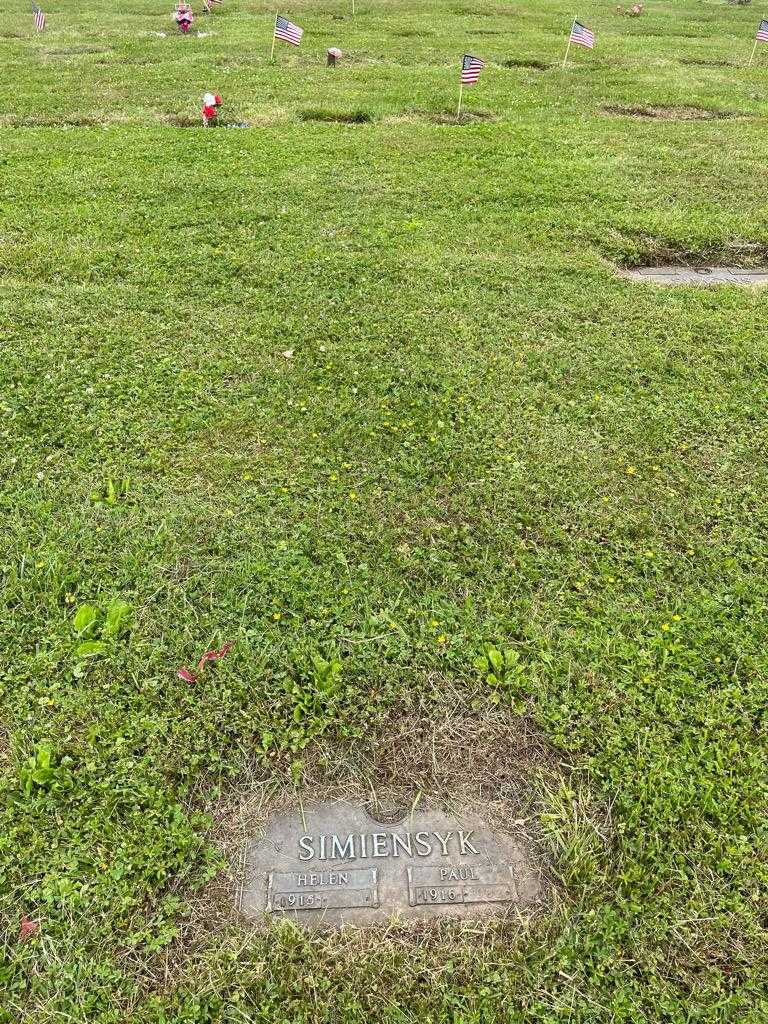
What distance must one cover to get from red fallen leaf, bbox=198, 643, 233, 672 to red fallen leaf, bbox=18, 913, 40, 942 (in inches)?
46.2

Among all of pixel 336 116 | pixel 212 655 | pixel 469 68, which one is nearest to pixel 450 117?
pixel 469 68

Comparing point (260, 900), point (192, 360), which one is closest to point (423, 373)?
point (192, 360)

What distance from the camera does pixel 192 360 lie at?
5281 millimetres

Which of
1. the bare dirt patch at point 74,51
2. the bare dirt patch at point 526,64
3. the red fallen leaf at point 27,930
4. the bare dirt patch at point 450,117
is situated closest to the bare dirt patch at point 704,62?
the bare dirt patch at point 526,64

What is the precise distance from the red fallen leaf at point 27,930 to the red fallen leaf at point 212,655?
1174 mm

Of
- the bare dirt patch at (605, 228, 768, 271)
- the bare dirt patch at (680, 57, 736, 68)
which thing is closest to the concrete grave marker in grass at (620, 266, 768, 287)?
the bare dirt patch at (605, 228, 768, 271)

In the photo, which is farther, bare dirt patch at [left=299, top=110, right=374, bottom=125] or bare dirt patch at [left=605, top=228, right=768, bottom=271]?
bare dirt patch at [left=299, top=110, right=374, bottom=125]

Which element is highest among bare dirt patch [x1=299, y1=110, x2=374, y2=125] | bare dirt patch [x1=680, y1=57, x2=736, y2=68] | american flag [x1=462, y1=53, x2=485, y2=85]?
bare dirt patch [x1=680, y1=57, x2=736, y2=68]

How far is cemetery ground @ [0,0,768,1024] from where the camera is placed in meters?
2.48

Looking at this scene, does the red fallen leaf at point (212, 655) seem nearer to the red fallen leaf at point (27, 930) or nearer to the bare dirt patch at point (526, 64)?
the red fallen leaf at point (27, 930)

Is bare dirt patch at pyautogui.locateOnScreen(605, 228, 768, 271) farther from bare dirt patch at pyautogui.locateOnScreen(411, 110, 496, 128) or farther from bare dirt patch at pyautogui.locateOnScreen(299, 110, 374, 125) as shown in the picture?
bare dirt patch at pyautogui.locateOnScreen(299, 110, 374, 125)

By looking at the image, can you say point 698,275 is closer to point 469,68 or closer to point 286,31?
point 469,68

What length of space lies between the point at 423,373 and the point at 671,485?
6.61ft

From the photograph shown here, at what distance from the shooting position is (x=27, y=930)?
97.1 inches
